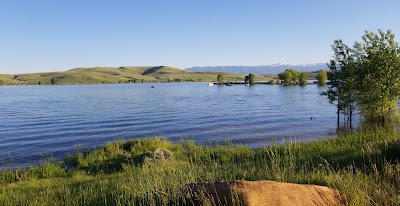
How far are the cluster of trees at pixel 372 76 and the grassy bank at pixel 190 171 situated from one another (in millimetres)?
16195

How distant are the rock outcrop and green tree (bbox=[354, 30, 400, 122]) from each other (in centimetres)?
3280

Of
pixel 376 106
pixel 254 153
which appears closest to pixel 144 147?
pixel 254 153

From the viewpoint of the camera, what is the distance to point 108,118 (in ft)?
163

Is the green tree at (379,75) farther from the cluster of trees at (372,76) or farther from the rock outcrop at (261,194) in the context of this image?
the rock outcrop at (261,194)

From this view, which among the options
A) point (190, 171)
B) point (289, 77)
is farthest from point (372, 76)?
point (289, 77)

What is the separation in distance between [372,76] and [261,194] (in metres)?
34.3

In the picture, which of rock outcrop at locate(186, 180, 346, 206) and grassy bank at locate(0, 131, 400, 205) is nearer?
rock outcrop at locate(186, 180, 346, 206)

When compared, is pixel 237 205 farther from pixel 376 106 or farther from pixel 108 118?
pixel 108 118

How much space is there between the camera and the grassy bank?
7399mm

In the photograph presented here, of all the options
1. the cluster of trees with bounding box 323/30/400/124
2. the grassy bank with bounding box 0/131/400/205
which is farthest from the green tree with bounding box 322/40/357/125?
the grassy bank with bounding box 0/131/400/205

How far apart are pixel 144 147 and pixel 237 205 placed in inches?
708

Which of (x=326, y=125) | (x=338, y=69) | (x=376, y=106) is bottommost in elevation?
(x=326, y=125)

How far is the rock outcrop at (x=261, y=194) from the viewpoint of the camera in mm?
6018

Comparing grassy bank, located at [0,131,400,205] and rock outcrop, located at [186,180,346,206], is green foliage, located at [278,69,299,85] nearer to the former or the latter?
grassy bank, located at [0,131,400,205]
